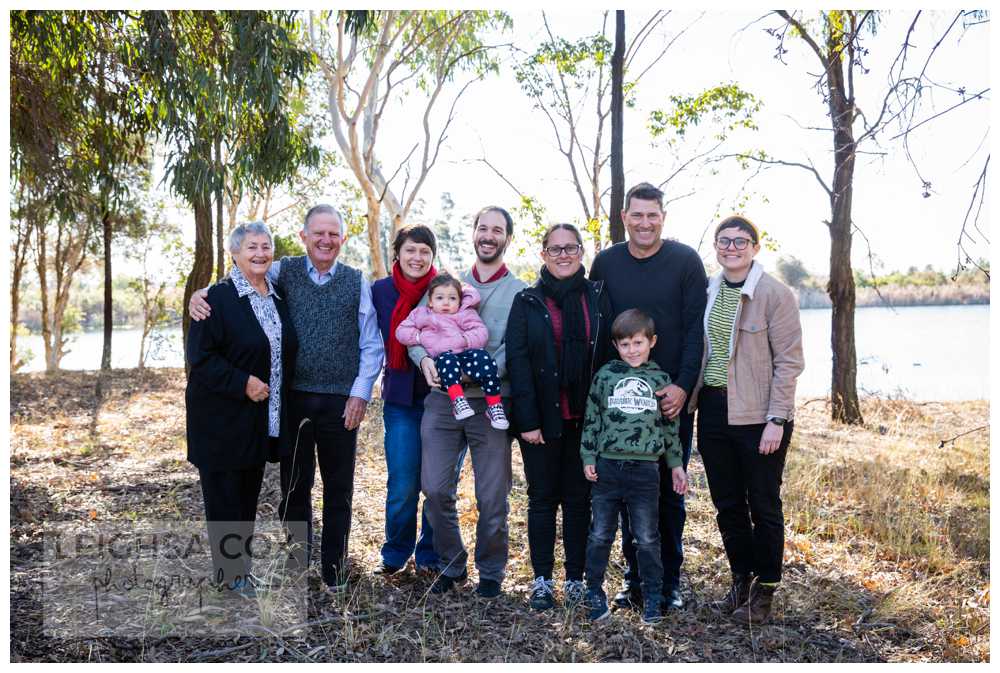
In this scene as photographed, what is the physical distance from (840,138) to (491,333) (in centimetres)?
651

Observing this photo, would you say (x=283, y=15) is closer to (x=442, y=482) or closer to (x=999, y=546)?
(x=442, y=482)

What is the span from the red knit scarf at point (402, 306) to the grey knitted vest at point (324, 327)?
0.53 ft

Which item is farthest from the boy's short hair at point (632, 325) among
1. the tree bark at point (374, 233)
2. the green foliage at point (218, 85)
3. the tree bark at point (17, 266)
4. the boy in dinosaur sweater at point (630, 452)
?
the tree bark at point (17, 266)

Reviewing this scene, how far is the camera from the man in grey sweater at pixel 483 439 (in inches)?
135

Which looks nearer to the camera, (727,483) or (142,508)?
(727,483)

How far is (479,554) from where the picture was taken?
11.6ft

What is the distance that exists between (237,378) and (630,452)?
5.38ft

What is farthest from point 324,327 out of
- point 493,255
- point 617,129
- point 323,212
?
point 617,129

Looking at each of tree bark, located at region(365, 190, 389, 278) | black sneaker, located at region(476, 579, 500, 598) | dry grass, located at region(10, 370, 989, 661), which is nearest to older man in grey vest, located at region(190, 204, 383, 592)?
dry grass, located at region(10, 370, 989, 661)

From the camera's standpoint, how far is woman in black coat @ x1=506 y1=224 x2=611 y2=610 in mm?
3289

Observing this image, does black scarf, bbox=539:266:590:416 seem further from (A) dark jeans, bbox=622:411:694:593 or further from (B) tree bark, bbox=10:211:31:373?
(B) tree bark, bbox=10:211:31:373

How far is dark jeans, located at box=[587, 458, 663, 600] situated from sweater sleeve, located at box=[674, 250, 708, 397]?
0.39 metres

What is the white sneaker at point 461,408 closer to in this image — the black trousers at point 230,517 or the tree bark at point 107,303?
the black trousers at point 230,517

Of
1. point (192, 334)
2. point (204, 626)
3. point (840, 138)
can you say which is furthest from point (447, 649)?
point (840, 138)
